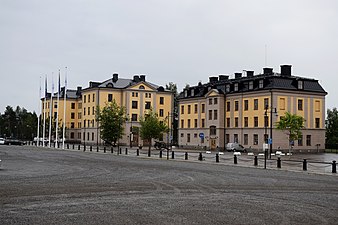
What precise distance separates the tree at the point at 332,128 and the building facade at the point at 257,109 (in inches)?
678

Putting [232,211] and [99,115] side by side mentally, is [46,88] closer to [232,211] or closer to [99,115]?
[99,115]

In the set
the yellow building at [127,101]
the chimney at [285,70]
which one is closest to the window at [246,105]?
the chimney at [285,70]

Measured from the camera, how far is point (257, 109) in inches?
2891

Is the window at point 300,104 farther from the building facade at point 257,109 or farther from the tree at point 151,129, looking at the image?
the tree at point 151,129

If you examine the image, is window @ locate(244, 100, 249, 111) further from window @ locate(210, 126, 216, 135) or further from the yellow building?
the yellow building

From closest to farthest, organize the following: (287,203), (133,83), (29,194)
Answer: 1. (287,203)
2. (29,194)
3. (133,83)

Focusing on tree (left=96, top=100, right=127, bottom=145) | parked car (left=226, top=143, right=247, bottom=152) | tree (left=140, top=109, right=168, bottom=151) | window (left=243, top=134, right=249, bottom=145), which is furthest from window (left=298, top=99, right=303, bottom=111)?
tree (left=96, top=100, right=127, bottom=145)

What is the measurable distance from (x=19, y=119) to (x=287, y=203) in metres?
179

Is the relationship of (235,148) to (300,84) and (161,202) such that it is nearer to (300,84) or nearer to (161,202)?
(300,84)

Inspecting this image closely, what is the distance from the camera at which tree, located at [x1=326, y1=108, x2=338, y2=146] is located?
97375 millimetres

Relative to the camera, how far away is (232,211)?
12867 millimetres

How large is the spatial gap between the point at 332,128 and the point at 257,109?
4137cm

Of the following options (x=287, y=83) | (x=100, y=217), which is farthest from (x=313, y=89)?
(x=100, y=217)

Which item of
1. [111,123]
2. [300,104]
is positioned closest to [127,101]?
[111,123]
